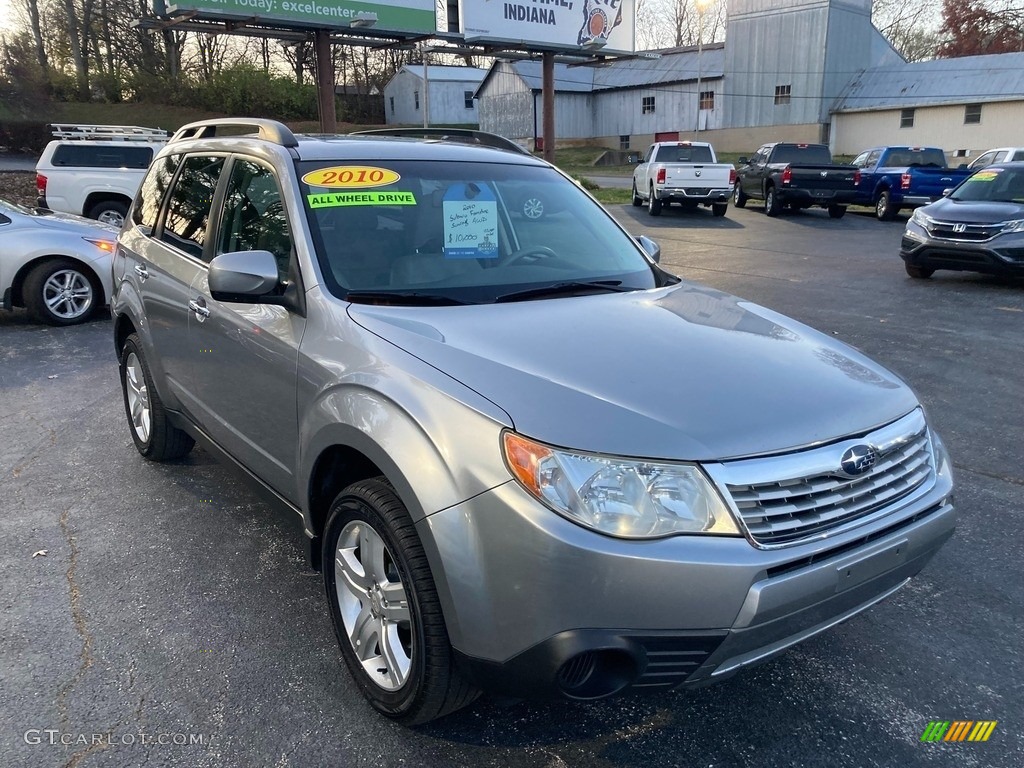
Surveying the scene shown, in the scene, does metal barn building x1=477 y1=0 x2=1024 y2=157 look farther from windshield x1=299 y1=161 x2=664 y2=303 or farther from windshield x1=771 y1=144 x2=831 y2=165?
windshield x1=299 y1=161 x2=664 y2=303

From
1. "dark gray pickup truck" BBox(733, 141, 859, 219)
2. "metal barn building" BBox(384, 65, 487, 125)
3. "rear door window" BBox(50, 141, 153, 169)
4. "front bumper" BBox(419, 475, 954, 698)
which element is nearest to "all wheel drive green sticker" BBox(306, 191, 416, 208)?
"front bumper" BBox(419, 475, 954, 698)

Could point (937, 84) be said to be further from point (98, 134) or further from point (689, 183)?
point (98, 134)

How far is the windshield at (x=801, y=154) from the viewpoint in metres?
21.2

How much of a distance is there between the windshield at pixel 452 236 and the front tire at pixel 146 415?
1.89 meters

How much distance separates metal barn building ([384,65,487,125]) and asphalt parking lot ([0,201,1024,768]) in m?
58.4

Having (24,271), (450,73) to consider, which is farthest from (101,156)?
(450,73)

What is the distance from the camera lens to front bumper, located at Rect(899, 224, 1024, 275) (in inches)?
395

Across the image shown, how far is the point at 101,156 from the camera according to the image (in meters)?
15.2

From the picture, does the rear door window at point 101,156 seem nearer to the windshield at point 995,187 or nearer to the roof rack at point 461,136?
the roof rack at point 461,136

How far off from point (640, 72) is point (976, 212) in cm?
4721

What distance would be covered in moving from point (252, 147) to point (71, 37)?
53.2 meters

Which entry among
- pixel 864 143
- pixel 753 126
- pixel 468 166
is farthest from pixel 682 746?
pixel 753 126

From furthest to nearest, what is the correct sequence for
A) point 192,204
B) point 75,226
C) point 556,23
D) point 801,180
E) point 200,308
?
point 556,23
point 801,180
point 75,226
point 192,204
point 200,308

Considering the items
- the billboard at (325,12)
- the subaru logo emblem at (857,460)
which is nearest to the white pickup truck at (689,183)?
the billboard at (325,12)
